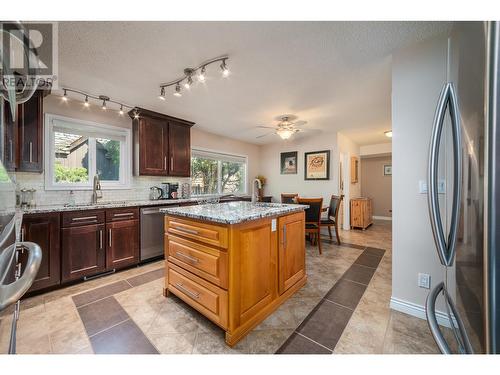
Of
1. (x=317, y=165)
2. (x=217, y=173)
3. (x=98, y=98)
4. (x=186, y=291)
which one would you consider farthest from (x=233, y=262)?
(x=317, y=165)

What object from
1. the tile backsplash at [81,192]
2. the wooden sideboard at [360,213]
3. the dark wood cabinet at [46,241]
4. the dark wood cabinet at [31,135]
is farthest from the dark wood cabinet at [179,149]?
the wooden sideboard at [360,213]

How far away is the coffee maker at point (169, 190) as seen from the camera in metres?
3.54

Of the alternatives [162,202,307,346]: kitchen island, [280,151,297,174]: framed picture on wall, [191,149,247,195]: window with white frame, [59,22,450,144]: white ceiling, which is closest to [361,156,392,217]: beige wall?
[280,151,297,174]: framed picture on wall

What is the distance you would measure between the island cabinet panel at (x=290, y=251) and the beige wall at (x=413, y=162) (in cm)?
83

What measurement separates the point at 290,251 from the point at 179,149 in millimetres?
2707

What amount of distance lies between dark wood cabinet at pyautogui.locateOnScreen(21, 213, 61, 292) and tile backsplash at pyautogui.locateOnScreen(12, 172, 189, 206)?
466 mm

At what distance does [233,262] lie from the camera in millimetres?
1349

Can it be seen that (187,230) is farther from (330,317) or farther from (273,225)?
(330,317)

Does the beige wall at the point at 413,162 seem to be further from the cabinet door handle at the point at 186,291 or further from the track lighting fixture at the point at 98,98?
the track lighting fixture at the point at 98,98

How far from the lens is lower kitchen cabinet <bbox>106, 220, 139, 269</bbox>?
2488 mm
